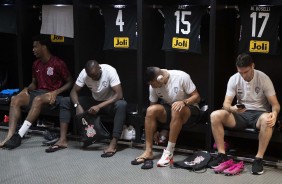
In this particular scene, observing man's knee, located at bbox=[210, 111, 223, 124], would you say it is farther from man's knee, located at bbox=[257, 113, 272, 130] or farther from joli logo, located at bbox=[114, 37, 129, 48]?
joli logo, located at bbox=[114, 37, 129, 48]

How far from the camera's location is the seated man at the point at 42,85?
5.09 metres

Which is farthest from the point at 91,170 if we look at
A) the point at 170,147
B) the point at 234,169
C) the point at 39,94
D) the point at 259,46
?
the point at 259,46

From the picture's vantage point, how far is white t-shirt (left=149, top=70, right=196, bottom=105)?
4367mm

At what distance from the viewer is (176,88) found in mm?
4387

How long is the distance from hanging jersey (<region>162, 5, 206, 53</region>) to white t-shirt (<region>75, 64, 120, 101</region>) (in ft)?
2.00

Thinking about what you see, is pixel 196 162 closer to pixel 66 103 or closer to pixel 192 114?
pixel 192 114

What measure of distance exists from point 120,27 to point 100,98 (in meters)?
0.81

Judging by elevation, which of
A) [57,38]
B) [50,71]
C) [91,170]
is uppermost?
[57,38]

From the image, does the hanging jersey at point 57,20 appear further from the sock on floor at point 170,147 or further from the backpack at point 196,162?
the backpack at point 196,162

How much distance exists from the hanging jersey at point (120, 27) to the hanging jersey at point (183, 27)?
0.37 m

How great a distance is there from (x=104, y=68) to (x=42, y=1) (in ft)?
4.73

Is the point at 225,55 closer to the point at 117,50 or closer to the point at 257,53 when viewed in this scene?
the point at 257,53

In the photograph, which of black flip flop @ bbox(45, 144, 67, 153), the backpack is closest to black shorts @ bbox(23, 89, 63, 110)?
black flip flop @ bbox(45, 144, 67, 153)

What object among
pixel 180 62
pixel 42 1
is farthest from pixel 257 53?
pixel 42 1
